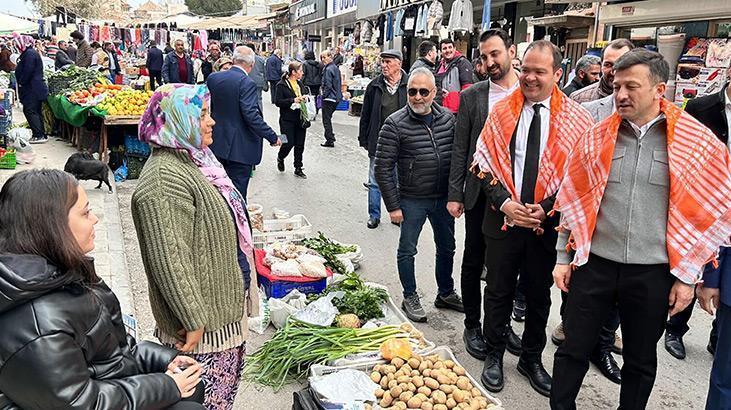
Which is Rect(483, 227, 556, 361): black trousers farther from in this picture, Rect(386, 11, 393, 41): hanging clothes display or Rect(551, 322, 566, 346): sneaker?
Rect(386, 11, 393, 41): hanging clothes display

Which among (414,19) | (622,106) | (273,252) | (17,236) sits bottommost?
(273,252)

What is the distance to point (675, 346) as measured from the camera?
4121mm

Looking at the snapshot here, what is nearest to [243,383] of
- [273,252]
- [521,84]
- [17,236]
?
[273,252]

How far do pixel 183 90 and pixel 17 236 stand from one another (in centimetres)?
94

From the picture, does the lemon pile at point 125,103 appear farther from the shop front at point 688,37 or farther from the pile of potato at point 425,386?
the shop front at point 688,37

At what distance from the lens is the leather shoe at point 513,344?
13.3 ft

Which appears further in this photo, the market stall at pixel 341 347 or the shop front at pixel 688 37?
the shop front at pixel 688 37

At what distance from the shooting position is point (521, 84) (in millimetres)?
3293

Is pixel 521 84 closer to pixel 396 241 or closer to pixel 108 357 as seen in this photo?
pixel 108 357

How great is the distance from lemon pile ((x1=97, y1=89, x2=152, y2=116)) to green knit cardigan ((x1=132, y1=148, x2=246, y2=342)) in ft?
21.8

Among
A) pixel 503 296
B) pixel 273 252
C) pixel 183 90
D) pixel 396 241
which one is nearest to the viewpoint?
pixel 183 90

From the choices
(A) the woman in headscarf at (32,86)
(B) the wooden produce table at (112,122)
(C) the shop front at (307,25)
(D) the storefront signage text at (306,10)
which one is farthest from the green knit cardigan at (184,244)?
(D) the storefront signage text at (306,10)

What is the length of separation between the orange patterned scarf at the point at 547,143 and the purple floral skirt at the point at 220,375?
181 cm

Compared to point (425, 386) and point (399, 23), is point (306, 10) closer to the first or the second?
point (399, 23)
